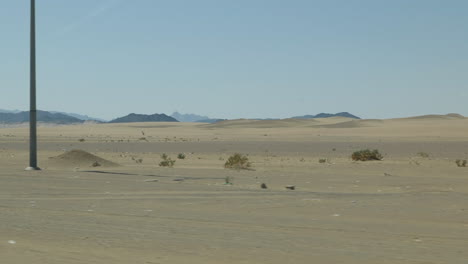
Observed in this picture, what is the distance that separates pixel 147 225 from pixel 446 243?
4.39 metres

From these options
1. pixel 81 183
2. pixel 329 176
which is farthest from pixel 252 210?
pixel 329 176

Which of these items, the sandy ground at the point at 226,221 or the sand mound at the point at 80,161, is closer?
the sandy ground at the point at 226,221

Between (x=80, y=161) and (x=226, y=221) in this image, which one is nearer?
(x=226, y=221)

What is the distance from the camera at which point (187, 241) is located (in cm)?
927

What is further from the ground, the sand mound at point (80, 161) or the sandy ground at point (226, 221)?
the sand mound at point (80, 161)

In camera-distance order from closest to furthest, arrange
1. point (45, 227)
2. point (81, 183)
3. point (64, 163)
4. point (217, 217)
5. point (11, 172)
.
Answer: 1. point (45, 227)
2. point (217, 217)
3. point (81, 183)
4. point (11, 172)
5. point (64, 163)

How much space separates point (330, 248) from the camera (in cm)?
881

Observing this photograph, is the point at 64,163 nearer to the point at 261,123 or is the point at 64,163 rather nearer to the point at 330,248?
the point at 330,248

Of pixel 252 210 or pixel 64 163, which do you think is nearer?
pixel 252 210

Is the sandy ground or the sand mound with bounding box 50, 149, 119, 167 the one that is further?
the sand mound with bounding box 50, 149, 119, 167

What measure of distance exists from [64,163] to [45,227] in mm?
18368

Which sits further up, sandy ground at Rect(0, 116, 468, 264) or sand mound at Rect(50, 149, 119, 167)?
sand mound at Rect(50, 149, 119, 167)

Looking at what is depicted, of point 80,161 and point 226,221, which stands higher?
point 80,161

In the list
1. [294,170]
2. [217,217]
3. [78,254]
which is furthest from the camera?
[294,170]
